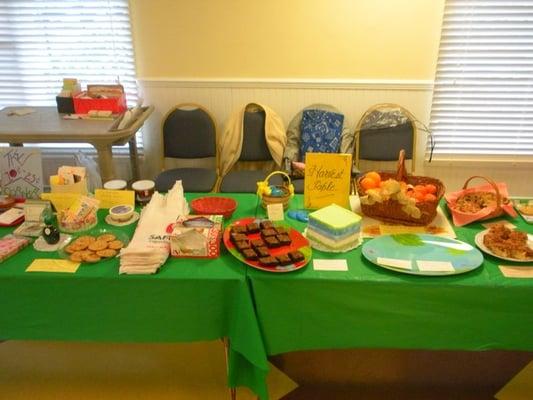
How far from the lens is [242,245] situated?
5.47ft

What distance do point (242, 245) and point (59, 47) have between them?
250 cm

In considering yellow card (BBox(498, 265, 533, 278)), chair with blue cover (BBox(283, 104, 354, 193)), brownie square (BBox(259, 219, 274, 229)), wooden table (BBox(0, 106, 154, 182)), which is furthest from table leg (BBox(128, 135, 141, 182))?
yellow card (BBox(498, 265, 533, 278))

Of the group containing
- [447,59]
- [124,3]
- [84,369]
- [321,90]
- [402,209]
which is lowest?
[84,369]

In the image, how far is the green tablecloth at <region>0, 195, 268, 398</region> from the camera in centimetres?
159

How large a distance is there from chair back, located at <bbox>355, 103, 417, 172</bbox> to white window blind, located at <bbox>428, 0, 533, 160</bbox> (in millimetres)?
323

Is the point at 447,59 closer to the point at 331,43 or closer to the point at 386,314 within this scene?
the point at 331,43

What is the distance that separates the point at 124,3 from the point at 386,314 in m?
2.69

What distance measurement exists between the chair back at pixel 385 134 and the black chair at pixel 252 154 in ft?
2.04

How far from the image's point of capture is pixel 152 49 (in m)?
3.27

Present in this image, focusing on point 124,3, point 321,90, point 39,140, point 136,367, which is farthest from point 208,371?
point 124,3

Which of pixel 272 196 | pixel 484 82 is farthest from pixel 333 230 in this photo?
pixel 484 82

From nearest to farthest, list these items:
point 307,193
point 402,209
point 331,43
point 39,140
A: point 402,209
point 307,193
point 39,140
point 331,43

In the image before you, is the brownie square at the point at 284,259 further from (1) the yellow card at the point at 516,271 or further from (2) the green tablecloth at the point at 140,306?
(1) the yellow card at the point at 516,271

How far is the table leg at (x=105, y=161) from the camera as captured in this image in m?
2.73
